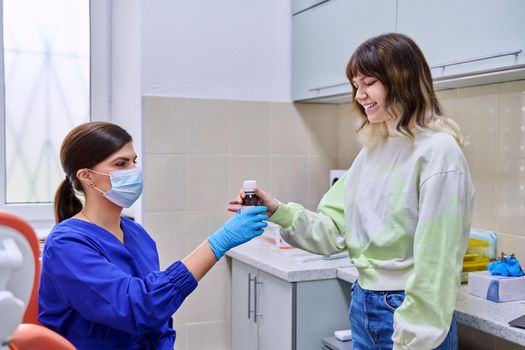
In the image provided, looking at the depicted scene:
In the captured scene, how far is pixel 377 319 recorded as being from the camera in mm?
1329

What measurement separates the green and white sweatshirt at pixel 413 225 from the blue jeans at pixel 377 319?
0.02 m

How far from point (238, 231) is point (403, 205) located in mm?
443

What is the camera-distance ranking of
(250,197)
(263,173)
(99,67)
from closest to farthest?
(250,197) < (263,173) < (99,67)

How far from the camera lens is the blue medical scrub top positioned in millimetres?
1257

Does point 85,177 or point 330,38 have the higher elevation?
point 330,38

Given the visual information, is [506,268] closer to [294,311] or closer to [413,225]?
[413,225]

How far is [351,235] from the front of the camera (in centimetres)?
141

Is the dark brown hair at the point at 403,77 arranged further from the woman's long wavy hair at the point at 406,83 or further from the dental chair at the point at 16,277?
the dental chair at the point at 16,277

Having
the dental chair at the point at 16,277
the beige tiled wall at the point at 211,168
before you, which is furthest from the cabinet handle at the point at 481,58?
the dental chair at the point at 16,277

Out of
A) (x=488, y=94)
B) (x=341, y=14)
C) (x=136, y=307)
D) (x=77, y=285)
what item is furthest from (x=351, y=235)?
(x=341, y=14)

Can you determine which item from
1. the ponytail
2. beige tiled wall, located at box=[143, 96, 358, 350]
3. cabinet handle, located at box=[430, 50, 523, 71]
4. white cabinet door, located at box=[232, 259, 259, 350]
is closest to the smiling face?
cabinet handle, located at box=[430, 50, 523, 71]

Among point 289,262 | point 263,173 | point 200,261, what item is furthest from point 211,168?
point 200,261

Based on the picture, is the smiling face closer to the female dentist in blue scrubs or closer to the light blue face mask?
the female dentist in blue scrubs

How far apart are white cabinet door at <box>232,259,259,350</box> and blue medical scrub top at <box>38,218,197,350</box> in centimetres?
93
